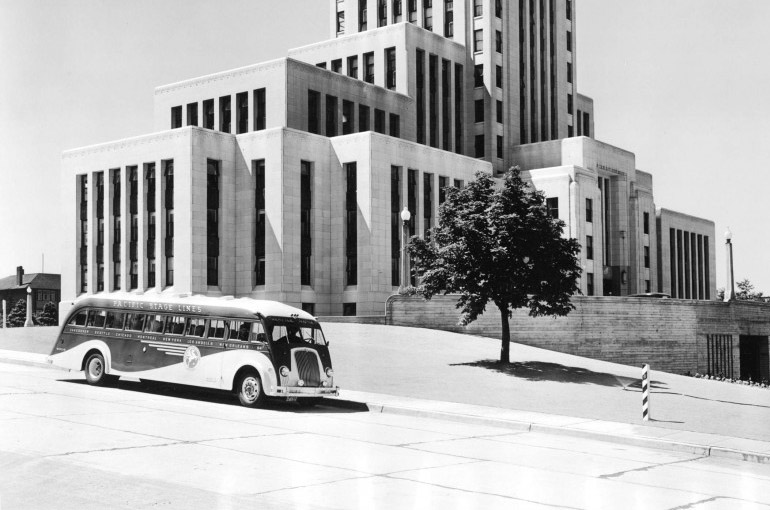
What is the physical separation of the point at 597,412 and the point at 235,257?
42.0m

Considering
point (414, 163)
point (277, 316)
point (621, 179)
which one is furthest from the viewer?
point (621, 179)

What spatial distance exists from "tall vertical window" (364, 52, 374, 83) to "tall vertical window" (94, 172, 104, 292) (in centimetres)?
2558

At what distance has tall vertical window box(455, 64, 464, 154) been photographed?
82.8 metres

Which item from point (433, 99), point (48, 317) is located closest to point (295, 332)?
point (433, 99)

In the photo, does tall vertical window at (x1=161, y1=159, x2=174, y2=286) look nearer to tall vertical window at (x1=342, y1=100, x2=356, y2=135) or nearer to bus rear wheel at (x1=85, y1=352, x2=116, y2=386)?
tall vertical window at (x1=342, y1=100, x2=356, y2=135)

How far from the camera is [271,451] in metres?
15.6

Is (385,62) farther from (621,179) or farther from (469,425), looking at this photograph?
(469,425)

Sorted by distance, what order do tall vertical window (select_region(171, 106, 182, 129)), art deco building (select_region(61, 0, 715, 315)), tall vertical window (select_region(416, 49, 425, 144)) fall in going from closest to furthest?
art deco building (select_region(61, 0, 715, 315)), tall vertical window (select_region(171, 106, 182, 129)), tall vertical window (select_region(416, 49, 425, 144))

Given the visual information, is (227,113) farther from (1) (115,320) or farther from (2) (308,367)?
(2) (308,367)

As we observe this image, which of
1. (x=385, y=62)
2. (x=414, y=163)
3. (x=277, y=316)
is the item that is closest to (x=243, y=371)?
(x=277, y=316)

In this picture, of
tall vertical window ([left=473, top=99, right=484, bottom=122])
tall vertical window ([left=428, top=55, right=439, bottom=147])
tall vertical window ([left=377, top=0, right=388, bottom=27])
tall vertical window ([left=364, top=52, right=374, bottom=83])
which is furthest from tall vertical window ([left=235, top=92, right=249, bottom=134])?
tall vertical window ([left=377, top=0, right=388, bottom=27])

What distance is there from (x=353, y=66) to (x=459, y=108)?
10.6 metres

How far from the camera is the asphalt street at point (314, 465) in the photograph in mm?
11711

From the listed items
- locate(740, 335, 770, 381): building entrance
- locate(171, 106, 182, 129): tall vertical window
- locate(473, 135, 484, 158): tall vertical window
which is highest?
locate(171, 106, 182, 129): tall vertical window
